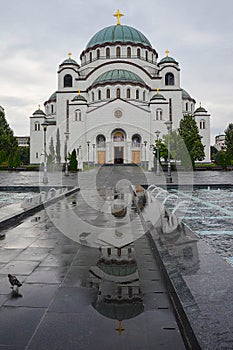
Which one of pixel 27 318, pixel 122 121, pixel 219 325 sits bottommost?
pixel 27 318

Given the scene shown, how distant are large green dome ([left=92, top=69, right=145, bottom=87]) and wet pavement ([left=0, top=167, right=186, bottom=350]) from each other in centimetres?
4845

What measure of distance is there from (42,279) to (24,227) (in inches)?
135

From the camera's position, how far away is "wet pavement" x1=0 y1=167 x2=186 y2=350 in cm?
260

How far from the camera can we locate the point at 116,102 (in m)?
51.3

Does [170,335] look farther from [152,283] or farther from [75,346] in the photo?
[152,283]

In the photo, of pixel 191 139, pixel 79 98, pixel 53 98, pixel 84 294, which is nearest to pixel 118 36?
pixel 79 98

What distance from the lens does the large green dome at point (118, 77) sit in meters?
52.4

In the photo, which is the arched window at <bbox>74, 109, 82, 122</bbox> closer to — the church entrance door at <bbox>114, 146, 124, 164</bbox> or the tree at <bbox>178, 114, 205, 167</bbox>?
the church entrance door at <bbox>114, 146, 124, 164</bbox>

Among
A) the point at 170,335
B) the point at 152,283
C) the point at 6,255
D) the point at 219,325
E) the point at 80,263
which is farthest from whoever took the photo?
the point at 6,255

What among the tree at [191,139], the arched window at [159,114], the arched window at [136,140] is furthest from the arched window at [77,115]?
the tree at [191,139]

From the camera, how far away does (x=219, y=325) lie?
2.42 m

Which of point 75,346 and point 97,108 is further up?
point 97,108

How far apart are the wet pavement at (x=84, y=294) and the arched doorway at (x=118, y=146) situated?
45.1m

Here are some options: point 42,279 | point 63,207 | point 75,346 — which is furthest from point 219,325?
point 63,207
